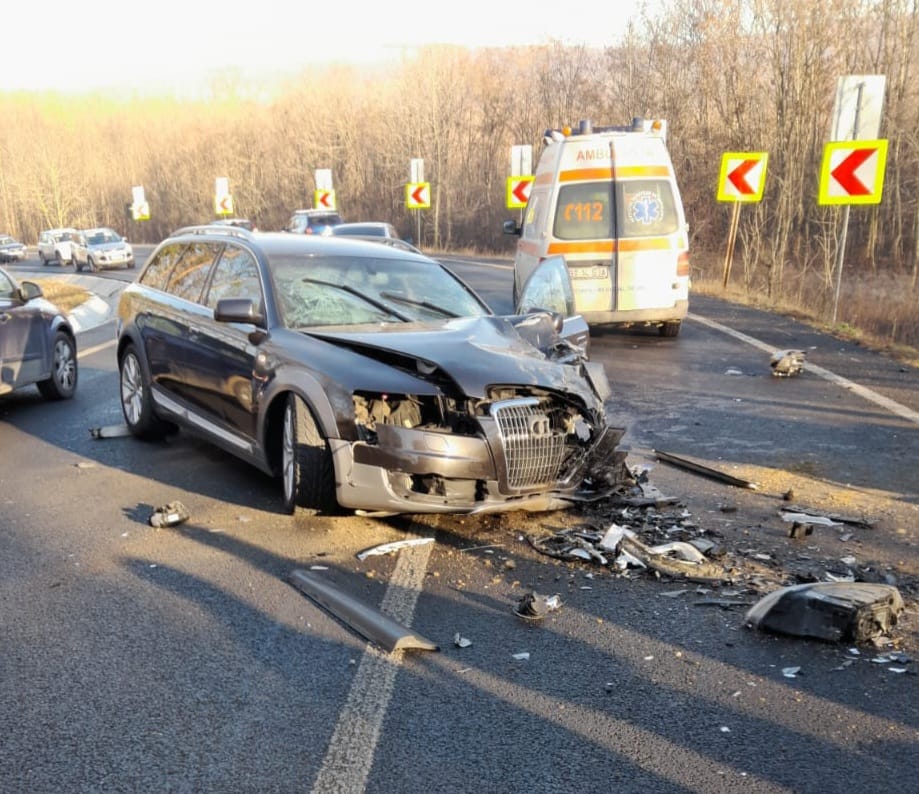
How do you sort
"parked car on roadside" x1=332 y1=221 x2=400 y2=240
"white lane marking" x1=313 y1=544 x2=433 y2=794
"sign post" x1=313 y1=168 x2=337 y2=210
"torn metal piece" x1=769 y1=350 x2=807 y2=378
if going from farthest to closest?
1. "sign post" x1=313 y1=168 x2=337 y2=210
2. "parked car on roadside" x1=332 y1=221 x2=400 y2=240
3. "torn metal piece" x1=769 y1=350 x2=807 y2=378
4. "white lane marking" x1=313 y1=544 x2=433 y2=794

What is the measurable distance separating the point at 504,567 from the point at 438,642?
929 millimetres

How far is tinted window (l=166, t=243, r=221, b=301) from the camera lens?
706 centimetres

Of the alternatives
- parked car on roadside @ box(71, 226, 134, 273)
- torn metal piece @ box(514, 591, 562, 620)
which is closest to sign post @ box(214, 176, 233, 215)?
parked car on roadside @ box(71, 226, 134, 273)

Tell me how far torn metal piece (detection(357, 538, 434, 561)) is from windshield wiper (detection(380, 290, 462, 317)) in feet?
6.15

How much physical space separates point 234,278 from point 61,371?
418 cm

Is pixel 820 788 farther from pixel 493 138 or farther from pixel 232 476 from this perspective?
pixel 493 138

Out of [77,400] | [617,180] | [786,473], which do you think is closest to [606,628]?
[786,473]

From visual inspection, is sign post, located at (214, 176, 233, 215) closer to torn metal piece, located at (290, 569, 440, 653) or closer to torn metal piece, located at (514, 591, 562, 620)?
torn metal piece, located at (290, 569, 440, 653)

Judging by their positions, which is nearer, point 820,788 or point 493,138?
point 820,788

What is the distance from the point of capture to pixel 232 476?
21.7 feet

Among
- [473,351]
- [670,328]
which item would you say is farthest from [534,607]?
[670,328]

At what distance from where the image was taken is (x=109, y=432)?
8.13 meters

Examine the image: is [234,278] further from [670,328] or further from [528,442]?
[670,328]

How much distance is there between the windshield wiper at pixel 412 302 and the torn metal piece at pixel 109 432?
3.13 meters
